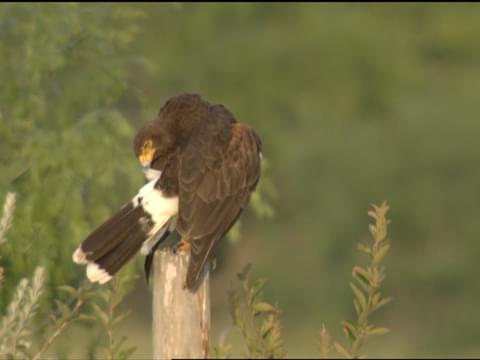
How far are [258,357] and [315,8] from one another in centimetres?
2489

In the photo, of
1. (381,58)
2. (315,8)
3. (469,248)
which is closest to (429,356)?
(469,248)

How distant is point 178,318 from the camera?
205 inches

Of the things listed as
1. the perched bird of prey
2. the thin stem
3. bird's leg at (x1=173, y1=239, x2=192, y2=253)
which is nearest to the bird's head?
the perched bird of prey

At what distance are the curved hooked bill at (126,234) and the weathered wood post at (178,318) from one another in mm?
632

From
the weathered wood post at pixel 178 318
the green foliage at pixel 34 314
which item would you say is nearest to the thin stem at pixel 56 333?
the green foliage at pixel 34 314

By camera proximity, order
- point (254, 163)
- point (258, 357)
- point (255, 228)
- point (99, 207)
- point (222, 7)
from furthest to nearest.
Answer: point (222, 7)
point (255, 228)
point (99, 207)
point (254, 163)
point (258, 357)

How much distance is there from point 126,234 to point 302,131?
19.4 m

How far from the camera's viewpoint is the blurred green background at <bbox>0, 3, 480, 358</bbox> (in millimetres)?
9703

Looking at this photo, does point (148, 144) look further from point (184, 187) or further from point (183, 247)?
point (183, 247)

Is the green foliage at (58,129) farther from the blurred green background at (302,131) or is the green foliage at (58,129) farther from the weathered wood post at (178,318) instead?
the weathered wood post at (178,318)

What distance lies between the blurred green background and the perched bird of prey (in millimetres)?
2343

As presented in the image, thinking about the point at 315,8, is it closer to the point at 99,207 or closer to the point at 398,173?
the point at 398,173

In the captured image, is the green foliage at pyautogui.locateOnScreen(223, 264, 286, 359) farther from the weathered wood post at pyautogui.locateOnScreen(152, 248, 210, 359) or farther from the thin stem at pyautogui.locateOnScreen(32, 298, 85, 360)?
the thin stem at pyautogui.locateOnScreen(32, 298, 85, 360)

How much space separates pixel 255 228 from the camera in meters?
26.4
